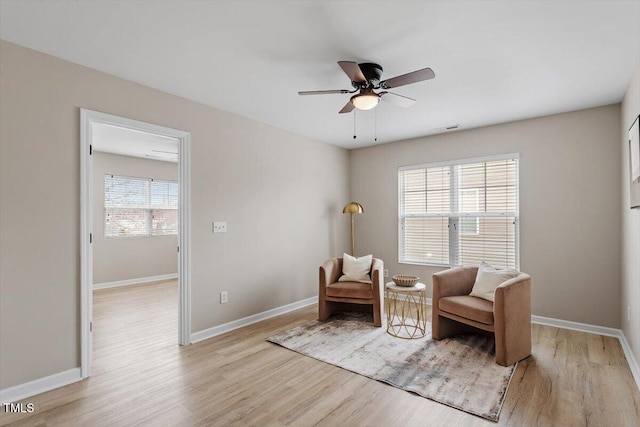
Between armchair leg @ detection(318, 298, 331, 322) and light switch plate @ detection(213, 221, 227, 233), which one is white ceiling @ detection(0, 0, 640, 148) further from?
armchair leg @ detection(318, 298, 331, 322)

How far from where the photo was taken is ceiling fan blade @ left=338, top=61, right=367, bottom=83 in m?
2.27

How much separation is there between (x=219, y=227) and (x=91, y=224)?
1279 millimetres

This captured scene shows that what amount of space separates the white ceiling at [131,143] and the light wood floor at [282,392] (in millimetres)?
2969

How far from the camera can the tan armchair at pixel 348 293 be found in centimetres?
394

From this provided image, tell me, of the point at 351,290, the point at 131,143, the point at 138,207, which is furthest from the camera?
the point at 138,207

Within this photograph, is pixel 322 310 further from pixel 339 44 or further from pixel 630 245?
pixel 630 245

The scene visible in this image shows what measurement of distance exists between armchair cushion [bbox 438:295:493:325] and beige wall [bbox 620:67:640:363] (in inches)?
44.0

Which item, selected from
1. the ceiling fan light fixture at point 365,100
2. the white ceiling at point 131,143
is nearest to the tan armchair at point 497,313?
the ceiling fan light fixture at point 365,100

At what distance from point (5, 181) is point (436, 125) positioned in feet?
14.7

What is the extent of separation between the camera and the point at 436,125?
14.7ft

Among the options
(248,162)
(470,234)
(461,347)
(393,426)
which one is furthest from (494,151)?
(393,426)

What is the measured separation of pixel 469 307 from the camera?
126 inches

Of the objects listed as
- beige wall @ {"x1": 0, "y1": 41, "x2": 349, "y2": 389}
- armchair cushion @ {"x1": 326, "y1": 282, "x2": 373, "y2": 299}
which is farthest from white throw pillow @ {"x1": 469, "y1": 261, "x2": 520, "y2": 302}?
beige wall @ {"x1": 0, "y1": 41, "x2": 349, "y2": 389}

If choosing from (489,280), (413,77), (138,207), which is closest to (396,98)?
(413,77)
